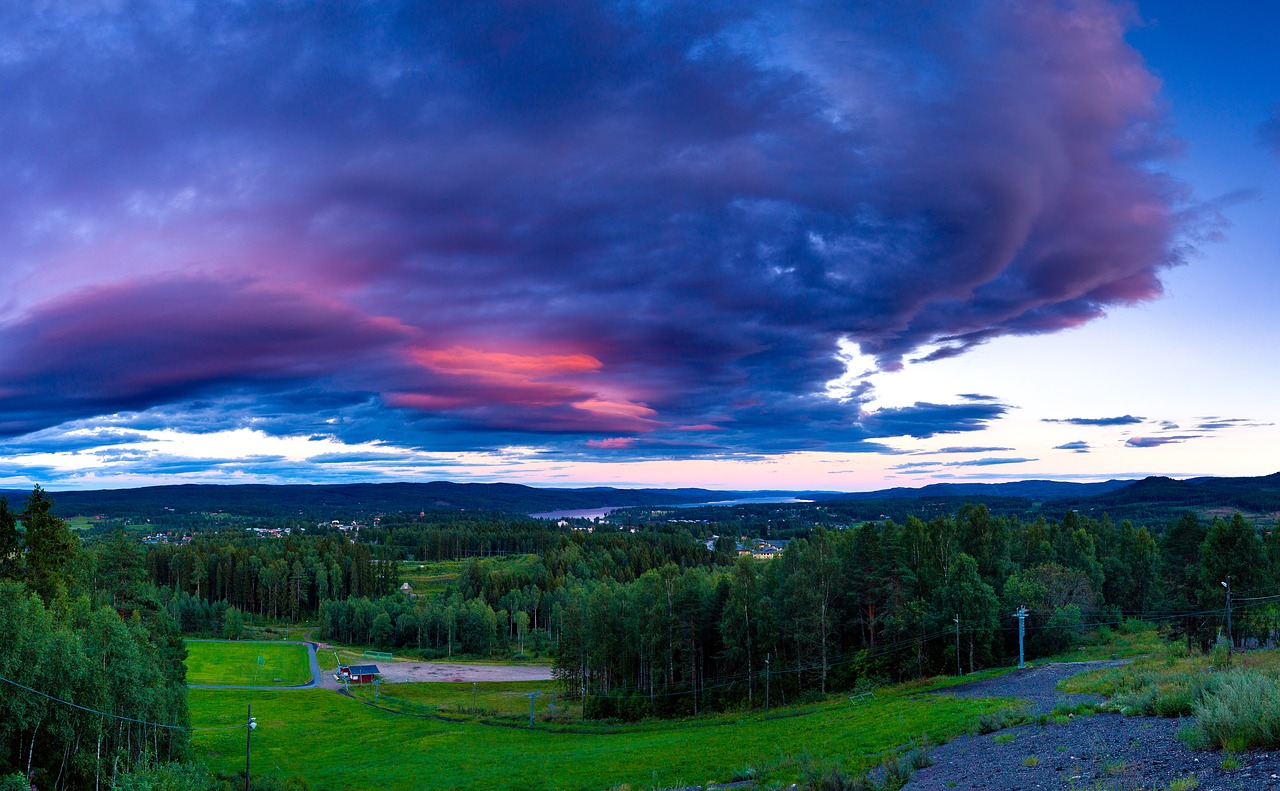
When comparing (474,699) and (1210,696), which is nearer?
(1210,696)

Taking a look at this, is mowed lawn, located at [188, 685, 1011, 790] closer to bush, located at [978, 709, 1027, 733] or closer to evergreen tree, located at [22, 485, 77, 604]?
bush, located at [978, 709, 1027, 733]

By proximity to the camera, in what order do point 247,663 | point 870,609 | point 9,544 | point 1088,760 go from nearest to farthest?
1. point 1088,760
2. point 9,544
3. point 870,609
4. point 247,663

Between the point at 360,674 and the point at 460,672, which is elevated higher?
the point at 360,674

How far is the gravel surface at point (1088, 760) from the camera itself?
13.5 m

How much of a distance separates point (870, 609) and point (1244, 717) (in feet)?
154

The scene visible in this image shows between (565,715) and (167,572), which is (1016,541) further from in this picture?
(167,572)

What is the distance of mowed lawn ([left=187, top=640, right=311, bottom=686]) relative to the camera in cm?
8894

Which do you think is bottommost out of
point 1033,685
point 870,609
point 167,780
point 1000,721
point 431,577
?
point 431,577

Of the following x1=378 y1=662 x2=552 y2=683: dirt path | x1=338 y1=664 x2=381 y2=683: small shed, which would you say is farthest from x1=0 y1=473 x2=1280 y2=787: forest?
x1=338 y1=664 x2=381 y2=683: small shed

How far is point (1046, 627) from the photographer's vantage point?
52906 mm

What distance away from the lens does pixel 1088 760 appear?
17422mm

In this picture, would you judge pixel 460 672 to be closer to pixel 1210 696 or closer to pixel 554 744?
pixel 554 744

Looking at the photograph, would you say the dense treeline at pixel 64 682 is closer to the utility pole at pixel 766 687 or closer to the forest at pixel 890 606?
the forest at pixel 890 606

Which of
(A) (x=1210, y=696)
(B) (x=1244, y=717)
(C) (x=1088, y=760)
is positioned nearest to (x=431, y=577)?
(C) (x=1088, y=760)
